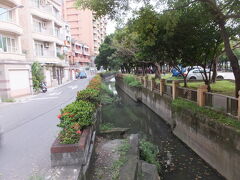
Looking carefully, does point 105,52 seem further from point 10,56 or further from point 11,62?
point 11,62

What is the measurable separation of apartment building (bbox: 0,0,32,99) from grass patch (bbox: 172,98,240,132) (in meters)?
15.3

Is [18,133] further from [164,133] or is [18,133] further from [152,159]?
[164,133]

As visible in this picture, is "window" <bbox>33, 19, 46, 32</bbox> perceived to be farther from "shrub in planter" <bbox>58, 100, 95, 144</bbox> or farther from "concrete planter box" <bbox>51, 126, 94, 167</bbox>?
"concrete planter box" <bbox>51, 126, 94, 167</bbox>

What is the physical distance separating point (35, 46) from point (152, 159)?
25989 millimetres

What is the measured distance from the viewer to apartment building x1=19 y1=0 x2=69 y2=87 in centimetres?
2645

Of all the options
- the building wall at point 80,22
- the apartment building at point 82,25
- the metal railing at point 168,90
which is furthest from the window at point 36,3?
the building wall at point 80,22

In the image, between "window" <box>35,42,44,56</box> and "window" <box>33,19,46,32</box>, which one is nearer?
"window" <box>33,19,46,32</box>

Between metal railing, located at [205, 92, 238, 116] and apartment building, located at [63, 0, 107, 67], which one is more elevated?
apartment building, located at [63, 0, 107, 67]

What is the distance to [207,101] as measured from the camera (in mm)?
8570

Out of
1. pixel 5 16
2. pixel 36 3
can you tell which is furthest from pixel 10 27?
pixel 36 3

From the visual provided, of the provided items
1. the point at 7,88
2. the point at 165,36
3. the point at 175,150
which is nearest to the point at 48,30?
the point at 7,88

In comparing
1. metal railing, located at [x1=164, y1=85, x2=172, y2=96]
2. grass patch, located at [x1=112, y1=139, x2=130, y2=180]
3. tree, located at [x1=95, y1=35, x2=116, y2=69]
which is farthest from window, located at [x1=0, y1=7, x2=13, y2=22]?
tree, located at [x1=95, y1=35, x2=116, y2=69]

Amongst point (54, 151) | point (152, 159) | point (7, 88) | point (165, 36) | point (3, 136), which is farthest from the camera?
point (7, 88)

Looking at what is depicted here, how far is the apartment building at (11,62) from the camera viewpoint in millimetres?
18438
